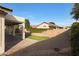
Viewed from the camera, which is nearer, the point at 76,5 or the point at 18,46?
the point at 76,5

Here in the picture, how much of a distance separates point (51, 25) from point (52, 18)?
0.56ft

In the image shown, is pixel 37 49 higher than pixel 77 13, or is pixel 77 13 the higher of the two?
pixel 77 13

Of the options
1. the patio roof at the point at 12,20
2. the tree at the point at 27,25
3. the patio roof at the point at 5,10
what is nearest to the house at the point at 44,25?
the tree at the point at 27,25

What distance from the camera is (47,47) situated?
6613 millimetres

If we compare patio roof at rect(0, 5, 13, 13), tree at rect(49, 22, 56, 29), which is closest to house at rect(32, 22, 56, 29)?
tree at rect(49, 22, 56, 29)

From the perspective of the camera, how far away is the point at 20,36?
6688 mm

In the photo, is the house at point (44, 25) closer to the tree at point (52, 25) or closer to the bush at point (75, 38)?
the tree at point (52, 25)

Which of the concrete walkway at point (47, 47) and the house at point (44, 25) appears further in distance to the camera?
the concrete walkway at point (47, 47)

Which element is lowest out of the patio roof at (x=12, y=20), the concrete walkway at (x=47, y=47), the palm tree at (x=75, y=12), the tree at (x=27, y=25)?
the concrete walkway at (x=47, y=47)

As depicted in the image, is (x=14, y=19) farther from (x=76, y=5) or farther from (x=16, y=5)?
(x=76, y=5)

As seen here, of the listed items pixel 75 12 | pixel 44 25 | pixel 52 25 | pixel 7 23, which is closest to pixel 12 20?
pixel 7 23

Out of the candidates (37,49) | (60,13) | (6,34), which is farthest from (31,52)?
(60,13)

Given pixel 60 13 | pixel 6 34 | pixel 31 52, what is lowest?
pixel 31 52

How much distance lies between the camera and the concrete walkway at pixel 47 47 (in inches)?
260
